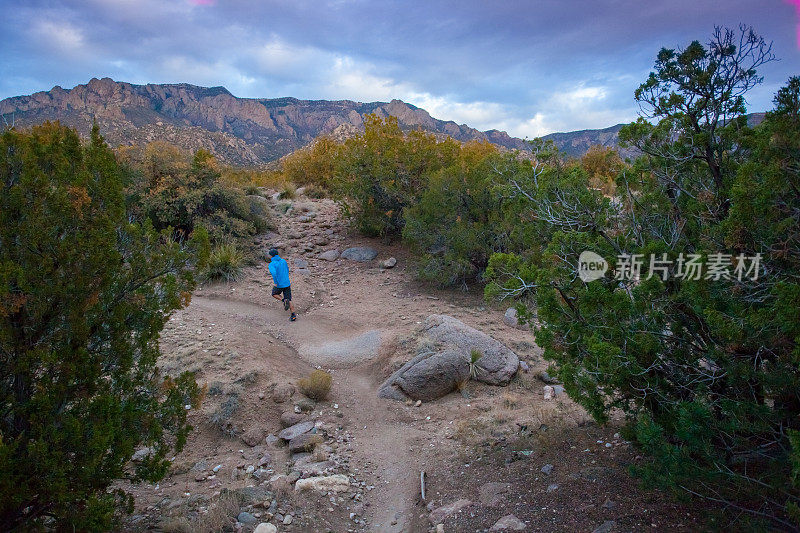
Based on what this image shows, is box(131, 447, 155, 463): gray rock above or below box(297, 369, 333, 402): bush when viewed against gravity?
below

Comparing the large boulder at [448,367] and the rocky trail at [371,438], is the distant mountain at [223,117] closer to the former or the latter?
the rocky trail at [371,438]

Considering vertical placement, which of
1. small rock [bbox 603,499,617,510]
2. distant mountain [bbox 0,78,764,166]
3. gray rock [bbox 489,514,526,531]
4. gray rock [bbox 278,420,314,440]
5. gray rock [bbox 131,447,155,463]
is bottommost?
gray rock [bbox 131,447,155,463]

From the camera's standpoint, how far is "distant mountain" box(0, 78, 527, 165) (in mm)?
51062

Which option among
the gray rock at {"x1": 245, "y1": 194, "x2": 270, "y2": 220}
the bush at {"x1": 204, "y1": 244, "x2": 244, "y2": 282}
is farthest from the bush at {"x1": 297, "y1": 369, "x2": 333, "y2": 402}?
the gray rock at {"x1": 245, "y1": 194, "x2": 270, "y2": 220}

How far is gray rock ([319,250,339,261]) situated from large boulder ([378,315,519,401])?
23.1ft

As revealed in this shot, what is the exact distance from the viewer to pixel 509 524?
13.9 ft

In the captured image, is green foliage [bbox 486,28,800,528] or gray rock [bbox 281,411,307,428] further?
gray rock [bbox 281,411,307,428]

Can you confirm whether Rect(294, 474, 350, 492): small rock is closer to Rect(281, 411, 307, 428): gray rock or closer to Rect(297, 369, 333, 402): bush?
Rect(281, 411, 307, 428): gray rock

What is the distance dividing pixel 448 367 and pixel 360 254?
7.85m

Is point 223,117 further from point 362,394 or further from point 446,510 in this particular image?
point 446,510

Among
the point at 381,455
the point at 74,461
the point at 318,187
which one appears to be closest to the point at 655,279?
the point at 381,455

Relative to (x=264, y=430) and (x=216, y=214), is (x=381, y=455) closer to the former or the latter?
(x=264, y=430)

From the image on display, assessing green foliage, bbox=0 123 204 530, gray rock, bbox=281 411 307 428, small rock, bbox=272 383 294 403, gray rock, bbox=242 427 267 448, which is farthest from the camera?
small rock, bbox=272 383 294 403

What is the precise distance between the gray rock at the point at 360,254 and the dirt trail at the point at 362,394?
3.52 meters
